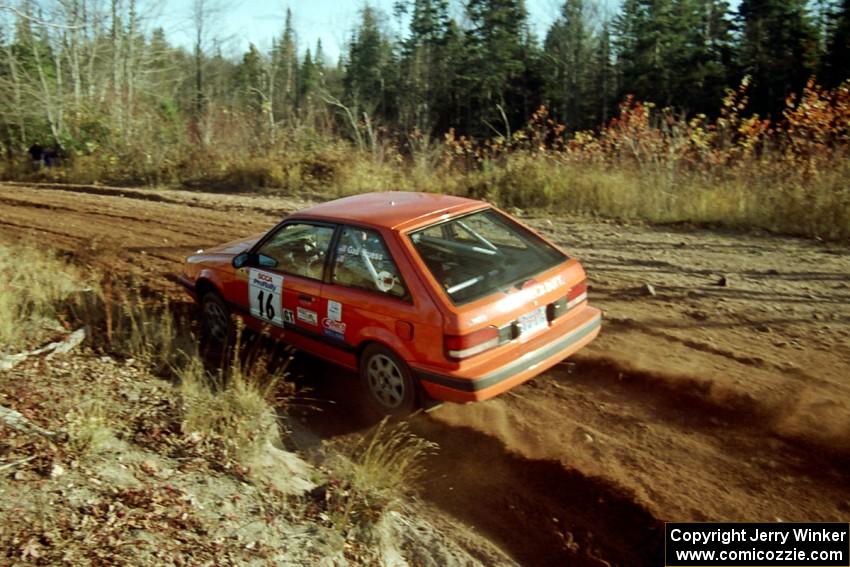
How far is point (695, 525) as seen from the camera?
143 inches

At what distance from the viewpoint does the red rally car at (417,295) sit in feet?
14.6

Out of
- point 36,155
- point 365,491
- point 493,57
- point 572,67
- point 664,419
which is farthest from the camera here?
point 572,67

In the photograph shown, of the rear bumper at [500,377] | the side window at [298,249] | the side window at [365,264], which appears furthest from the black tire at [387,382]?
the side window at [298,249]

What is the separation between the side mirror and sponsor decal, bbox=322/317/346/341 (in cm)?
108

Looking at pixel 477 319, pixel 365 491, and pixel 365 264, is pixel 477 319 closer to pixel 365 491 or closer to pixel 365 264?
pixel 365 264

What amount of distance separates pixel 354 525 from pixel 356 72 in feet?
167

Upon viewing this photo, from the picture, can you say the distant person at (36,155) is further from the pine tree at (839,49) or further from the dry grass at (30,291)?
the pine tree at (839,49)

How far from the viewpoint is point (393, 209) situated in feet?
17.3

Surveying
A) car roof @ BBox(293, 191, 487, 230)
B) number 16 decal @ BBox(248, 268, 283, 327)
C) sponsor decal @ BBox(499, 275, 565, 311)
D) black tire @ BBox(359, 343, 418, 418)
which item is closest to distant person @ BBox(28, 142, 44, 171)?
number 16 decal @ BBox(248, 268, 283, 327)

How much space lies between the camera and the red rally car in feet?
14.6

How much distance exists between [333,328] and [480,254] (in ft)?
4.12

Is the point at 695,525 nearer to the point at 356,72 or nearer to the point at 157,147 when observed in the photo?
the point at 157,147

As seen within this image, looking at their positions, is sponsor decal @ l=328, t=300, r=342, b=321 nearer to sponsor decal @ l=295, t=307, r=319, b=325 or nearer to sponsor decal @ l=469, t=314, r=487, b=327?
sponsor decal @ l=295, t=307, r=319, b=325

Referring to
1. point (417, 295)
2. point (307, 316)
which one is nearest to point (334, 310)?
point (307, 316)
